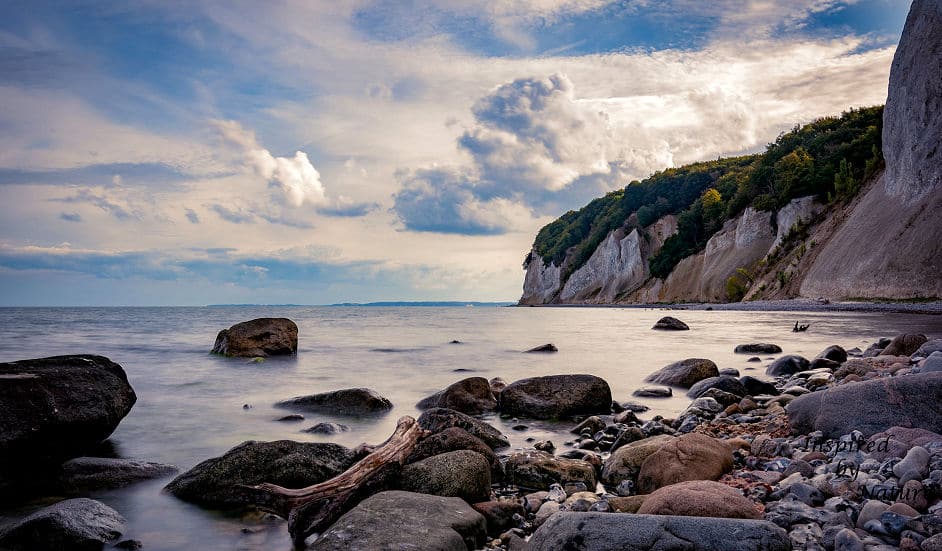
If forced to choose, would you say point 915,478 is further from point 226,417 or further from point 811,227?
point 811,227

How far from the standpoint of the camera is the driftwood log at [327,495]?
16.3ft

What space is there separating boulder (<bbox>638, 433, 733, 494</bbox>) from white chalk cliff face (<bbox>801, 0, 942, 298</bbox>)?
116 ft

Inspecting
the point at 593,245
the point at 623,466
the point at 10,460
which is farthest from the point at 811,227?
the point at 10,460

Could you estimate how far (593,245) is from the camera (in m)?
103

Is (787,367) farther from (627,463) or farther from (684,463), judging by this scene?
(684,463)

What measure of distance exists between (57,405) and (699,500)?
7.26m

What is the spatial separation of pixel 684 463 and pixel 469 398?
5.25m

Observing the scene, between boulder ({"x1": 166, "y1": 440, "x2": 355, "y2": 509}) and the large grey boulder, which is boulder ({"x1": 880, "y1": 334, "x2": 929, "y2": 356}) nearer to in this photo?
the large grey boulder

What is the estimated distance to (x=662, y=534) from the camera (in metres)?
3.41

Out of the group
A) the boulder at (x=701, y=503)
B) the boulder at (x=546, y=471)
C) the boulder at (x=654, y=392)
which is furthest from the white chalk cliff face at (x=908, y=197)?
the boulder at (x=701, y=503)

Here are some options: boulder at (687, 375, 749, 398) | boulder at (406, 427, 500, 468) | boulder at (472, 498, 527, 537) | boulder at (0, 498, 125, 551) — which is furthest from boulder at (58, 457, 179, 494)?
A: boulder at (687, 375, 749, 398)

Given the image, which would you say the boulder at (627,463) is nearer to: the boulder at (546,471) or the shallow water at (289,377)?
the boulder at (546,471)

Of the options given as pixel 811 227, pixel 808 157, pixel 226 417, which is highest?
pixel 808 157

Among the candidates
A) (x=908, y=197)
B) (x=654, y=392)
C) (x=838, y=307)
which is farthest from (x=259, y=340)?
(x=908, y=197)
